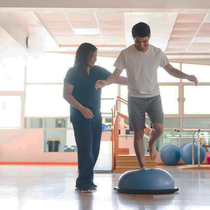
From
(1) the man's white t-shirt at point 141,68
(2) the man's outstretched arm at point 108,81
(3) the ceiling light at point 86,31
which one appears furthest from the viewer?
(3) the ceiling light at point 86,31

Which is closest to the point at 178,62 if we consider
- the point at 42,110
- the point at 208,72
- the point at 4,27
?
the point at 208,72

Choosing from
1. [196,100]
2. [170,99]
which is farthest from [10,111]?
[196,100]

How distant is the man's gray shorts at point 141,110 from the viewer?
3.10 m

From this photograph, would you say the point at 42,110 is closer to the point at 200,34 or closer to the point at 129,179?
the point at 200,34

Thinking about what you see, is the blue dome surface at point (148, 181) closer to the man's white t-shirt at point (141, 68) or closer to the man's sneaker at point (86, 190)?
the man's sneaker at point (86, 190)

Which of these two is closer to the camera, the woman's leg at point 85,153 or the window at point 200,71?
the woman's leg at point 85,153

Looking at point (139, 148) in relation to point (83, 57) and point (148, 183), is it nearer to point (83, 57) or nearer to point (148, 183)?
point (148, 183)

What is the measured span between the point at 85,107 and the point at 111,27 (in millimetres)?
5006

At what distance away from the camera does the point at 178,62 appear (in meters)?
10.2

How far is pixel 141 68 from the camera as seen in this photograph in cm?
306

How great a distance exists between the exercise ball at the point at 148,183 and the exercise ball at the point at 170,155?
6086mm

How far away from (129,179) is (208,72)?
7984mm

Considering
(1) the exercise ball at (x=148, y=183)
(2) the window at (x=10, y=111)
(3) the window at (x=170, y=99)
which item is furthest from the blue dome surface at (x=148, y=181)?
(2) the window at (x=10, y=111)

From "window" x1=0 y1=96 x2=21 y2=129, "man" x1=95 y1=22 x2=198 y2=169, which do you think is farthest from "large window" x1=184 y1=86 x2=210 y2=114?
"man" x1=95 y1=22 x2=198 y2=169
